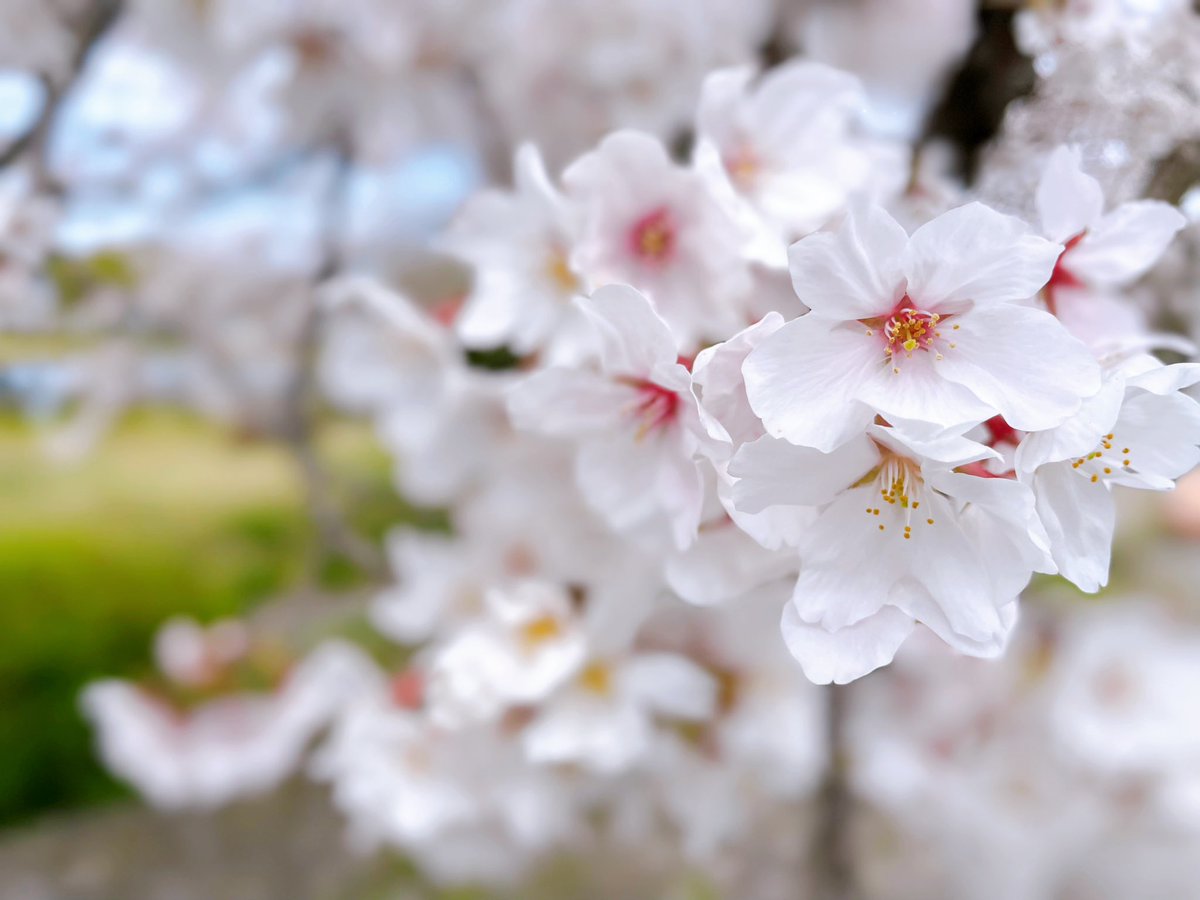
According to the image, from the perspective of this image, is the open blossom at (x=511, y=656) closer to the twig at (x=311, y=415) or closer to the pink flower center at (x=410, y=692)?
the pink flower center at (x=410, y=692)

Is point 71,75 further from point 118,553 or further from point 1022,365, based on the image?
point 118,553

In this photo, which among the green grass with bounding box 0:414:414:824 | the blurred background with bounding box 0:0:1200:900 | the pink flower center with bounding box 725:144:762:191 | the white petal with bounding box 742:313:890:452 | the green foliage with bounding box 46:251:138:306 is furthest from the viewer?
the green grass with bounding box 0:414:414:824

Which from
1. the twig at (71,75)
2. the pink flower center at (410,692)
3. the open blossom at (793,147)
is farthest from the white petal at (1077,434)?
the twig at (71,75)

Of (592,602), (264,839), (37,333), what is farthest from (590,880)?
(37,333)

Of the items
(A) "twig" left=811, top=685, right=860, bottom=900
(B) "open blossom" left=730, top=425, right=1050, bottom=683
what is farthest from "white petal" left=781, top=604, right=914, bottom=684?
(A) "twig" left=811, top=685, right=860, bottom=900

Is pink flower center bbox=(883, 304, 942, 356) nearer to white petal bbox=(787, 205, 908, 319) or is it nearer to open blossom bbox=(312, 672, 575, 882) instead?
white petal bbox=(787, 205, 908, 319)
